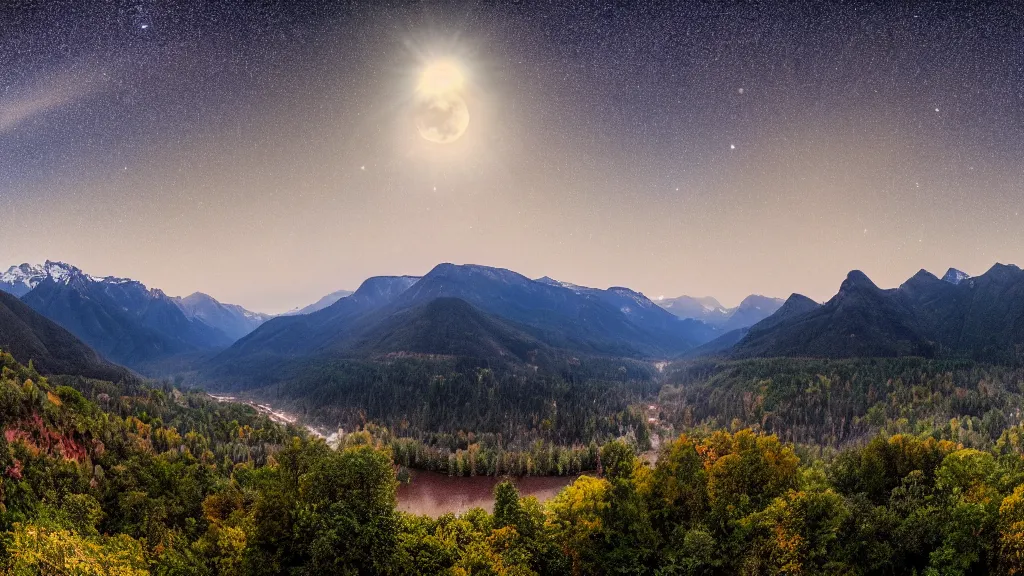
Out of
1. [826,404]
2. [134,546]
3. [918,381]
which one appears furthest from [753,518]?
[918,381]

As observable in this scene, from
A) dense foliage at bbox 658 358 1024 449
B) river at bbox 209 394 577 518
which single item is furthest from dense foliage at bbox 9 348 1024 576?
dense foliage at bbox 658 358 1024 449

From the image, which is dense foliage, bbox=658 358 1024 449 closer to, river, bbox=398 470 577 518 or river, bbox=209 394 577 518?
river, bbox=209 394 577 518

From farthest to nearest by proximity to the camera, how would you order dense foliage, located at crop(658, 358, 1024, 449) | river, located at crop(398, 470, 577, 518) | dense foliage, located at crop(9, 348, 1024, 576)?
dense foliage, located at crop(658, 358, 1024, 449), river, located at crop(398, 470, 577, 518), dense foliage, located at crop(9, 348, 1024, 576)

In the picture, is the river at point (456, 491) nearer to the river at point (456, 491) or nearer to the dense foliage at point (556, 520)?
the river at point (456, 491)

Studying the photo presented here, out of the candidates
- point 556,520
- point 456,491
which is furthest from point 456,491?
point 556,520

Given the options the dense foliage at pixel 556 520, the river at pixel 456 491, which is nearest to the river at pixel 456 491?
the river at pixel 456 491

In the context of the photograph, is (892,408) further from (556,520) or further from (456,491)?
(556,520)
